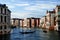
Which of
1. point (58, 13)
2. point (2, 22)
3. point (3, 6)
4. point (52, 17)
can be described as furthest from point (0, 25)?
point (52, 17)

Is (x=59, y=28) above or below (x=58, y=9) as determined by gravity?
below

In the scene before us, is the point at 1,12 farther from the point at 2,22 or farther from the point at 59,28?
the point at 59,28

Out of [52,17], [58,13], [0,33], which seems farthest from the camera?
[52,17]

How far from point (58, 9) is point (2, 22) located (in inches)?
2029

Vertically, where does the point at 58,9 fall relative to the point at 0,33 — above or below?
above

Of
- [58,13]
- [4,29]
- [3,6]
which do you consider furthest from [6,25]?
[58,13]

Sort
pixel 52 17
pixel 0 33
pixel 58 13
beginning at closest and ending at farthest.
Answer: pixel 0 33
pixel 58 13
pixel 52 17

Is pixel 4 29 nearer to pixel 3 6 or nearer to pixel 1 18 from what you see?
pixel 1 18

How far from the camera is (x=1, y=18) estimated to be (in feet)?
224

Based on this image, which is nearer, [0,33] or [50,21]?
[0,33]

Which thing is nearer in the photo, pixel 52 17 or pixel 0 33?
Result: pixel 0 33

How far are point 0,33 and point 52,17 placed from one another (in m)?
79.3

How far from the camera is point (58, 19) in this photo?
11006 centimetres

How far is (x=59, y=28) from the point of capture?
109188mm
